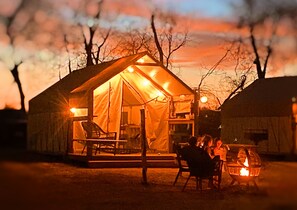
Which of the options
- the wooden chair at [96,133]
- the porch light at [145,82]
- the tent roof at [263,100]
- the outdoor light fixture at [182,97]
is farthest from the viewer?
the tent roof at [263,100]

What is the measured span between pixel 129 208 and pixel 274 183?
254 centimetres

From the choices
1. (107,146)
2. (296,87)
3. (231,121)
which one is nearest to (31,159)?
(107,146)

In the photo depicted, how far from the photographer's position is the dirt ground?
7020mm

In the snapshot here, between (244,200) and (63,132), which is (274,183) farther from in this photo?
(63,132)

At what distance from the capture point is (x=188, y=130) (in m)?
23.4

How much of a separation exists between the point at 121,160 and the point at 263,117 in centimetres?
1265

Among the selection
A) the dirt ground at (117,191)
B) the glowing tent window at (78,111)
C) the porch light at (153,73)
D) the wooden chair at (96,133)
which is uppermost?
the porch light at (153,73)

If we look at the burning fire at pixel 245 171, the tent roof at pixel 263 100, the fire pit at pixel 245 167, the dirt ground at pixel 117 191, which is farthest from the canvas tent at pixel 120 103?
the burning fire at pixel 245 171

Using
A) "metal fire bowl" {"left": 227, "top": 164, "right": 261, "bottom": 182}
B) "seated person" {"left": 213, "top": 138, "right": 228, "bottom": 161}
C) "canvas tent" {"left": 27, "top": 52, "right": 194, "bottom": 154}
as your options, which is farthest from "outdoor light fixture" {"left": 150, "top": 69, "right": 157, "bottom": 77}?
"metal fire bowl" {"left": 227, "top": 164, "right": 261, "bottom": 182}

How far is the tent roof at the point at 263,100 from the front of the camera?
91.2 feet

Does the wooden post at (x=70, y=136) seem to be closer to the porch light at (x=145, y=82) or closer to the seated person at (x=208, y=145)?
the porch light at (x=145, y=82)

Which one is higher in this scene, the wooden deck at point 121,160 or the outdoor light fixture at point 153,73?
the outdoor light fixture at point 153,73

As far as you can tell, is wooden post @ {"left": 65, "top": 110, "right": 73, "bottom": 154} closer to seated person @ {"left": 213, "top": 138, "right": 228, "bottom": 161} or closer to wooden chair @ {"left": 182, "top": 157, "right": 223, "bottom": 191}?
seated person @ {"left": 213, "top": 138, "right": 228, "bottom": 161}

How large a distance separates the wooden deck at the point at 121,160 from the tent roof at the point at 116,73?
2.23 m
